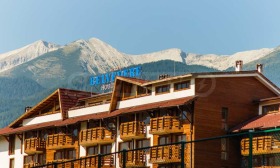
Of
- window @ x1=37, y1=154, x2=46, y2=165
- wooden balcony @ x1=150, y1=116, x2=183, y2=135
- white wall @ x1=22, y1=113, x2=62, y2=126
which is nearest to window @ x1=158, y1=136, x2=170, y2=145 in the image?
wooden balcony @ x1=150, y1=116, x2=183, y2=135

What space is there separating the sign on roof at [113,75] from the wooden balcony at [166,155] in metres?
18.7

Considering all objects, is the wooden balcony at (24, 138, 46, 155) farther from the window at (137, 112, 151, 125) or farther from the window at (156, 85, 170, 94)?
the window at (156, 85, 170, 94)

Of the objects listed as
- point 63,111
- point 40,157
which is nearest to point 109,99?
point 63,111

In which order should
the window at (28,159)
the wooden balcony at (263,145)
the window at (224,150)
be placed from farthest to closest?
the window at (28,159) → the window at (224,150) → the wooden balcony at (263,145)

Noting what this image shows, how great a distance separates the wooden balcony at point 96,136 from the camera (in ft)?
226

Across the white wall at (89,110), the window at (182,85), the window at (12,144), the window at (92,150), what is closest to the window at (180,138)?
the window at (182,85)

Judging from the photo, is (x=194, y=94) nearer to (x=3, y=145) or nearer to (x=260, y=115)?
(x=260, y=115)

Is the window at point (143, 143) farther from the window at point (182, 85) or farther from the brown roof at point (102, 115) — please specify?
the window at point (182, 85)

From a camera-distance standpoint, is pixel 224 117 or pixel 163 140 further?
pixel 163 140

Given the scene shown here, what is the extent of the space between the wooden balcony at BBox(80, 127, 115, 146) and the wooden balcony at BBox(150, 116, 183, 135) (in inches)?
280

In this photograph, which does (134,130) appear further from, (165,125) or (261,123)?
(261,123)

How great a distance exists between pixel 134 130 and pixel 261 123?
12.4m

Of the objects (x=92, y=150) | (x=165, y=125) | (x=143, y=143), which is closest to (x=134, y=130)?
(x=143, y=143)

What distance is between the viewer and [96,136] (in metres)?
69.8
